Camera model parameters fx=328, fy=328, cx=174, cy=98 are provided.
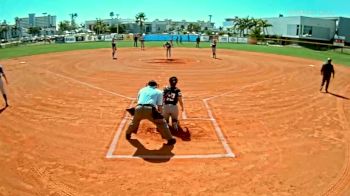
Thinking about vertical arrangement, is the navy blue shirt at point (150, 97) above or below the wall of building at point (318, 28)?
below

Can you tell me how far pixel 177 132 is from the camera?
10.8m

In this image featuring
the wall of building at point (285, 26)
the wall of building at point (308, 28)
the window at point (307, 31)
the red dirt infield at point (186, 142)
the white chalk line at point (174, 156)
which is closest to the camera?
the red dirt infield at point (186, 142)

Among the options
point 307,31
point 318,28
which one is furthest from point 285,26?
point 318,28

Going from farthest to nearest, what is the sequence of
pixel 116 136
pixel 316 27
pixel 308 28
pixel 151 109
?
1. pixel 316 27
2. pixel 308 28
3. pixel 116 136
4. pixel 151 109

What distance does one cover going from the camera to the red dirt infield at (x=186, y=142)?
7344mm

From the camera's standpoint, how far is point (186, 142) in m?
9.91

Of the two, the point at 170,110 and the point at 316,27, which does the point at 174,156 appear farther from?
the point at 316,27

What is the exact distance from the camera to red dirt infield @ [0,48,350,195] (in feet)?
24.1

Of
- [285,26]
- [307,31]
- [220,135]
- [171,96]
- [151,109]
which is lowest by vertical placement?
[220,135]

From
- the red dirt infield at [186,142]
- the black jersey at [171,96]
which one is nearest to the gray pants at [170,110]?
the black jersey at [171,96]

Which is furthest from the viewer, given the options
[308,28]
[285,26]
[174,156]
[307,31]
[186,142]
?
[285,26]

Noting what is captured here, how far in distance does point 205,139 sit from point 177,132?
1051 mm

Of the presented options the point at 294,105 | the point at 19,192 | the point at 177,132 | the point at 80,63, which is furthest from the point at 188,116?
the point at 80,63

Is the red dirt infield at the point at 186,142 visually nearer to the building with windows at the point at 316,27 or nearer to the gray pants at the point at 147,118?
the gray pants at the point at 147,118
